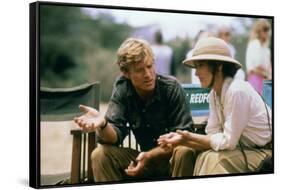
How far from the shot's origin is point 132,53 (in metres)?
4.76

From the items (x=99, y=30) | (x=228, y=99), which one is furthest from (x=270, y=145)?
(x=99, y=30)

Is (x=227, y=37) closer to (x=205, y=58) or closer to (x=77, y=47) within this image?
(x=205, y=58)

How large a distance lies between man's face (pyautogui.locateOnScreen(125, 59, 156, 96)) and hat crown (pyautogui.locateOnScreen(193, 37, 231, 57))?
1.31 feet

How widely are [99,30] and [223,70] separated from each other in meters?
1.02

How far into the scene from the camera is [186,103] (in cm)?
496

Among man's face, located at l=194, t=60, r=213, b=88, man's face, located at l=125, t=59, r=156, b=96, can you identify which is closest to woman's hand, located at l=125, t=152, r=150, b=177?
man's face, located at l=125, t=59, r=156, b=96

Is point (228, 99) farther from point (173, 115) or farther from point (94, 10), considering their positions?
point (94, 10)

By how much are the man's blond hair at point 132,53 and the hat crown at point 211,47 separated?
406mm

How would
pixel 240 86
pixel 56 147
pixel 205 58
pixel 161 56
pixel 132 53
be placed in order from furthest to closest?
pixel 240 86 < pixel 205 58 < pixel 161 56 < pixel 132 53 < pixel 56 147

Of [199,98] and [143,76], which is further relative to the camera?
[199,98]

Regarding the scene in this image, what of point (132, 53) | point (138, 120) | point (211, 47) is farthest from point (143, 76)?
point (211, 47)

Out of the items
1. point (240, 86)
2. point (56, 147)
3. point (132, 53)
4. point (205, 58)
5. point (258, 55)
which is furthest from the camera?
point (258, 55)

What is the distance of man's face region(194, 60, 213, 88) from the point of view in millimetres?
5027

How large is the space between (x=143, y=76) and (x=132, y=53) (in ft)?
0.58
